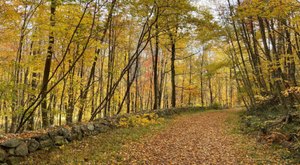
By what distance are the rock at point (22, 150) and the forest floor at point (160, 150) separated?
217 millimetres

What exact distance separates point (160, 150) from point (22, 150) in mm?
4193

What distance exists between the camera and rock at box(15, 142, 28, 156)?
18.8 feet

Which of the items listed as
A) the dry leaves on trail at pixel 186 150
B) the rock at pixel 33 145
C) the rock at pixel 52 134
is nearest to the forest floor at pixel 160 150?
the dry leaves on trail at pixel 186 150

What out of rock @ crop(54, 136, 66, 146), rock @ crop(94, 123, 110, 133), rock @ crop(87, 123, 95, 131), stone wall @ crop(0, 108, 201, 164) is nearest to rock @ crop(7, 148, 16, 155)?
stone wall @ crop(0, 108, 201, 164)

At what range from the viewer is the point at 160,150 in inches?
304

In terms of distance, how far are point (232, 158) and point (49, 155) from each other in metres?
5.42

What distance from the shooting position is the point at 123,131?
9938 mm

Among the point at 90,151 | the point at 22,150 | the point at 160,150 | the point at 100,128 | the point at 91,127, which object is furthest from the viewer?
the point at 100,128

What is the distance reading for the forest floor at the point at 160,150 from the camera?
6.39 metres

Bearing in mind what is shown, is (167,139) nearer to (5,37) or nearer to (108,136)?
(108,136)

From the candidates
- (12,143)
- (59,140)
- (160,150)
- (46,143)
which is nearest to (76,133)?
(59,140)

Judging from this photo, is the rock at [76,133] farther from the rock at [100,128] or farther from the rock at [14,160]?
the rock at [14,160]

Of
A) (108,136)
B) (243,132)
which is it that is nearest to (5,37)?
(108,136)

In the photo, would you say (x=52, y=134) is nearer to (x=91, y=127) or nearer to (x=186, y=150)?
(x=91, y=127)
